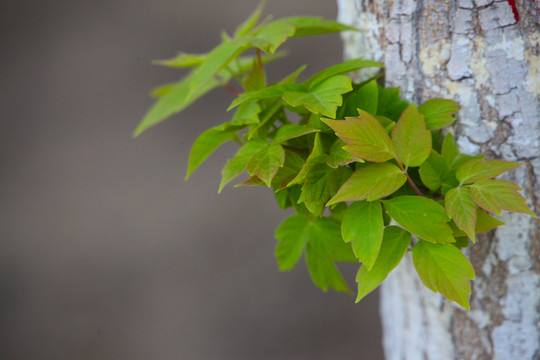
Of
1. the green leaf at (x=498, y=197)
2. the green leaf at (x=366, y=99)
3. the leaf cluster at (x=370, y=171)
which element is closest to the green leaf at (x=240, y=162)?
the leaf cluster at (x=370, y=171)

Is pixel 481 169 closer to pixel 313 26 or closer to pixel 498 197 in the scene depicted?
pixel 498 197

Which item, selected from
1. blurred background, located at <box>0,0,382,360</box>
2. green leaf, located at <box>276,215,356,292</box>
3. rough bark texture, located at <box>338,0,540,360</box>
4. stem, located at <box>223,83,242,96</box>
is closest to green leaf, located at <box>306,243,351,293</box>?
green leaf, located at <box>276,215,356,292</box>

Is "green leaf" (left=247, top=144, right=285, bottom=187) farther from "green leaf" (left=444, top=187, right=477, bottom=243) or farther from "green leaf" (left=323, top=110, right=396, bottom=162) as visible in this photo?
"green leaf" (left=444, top=187, right=477, bottom=243)

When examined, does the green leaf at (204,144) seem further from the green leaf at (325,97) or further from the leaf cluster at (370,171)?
the green leaf at (325,97)

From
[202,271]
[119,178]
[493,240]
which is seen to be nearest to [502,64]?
[493,240]

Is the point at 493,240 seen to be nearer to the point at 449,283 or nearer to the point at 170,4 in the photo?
the point at 449,283

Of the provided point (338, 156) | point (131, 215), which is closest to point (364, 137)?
point (338, 156)

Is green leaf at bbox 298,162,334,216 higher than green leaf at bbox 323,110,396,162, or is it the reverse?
green leaf at bbox 323,110,396,162
